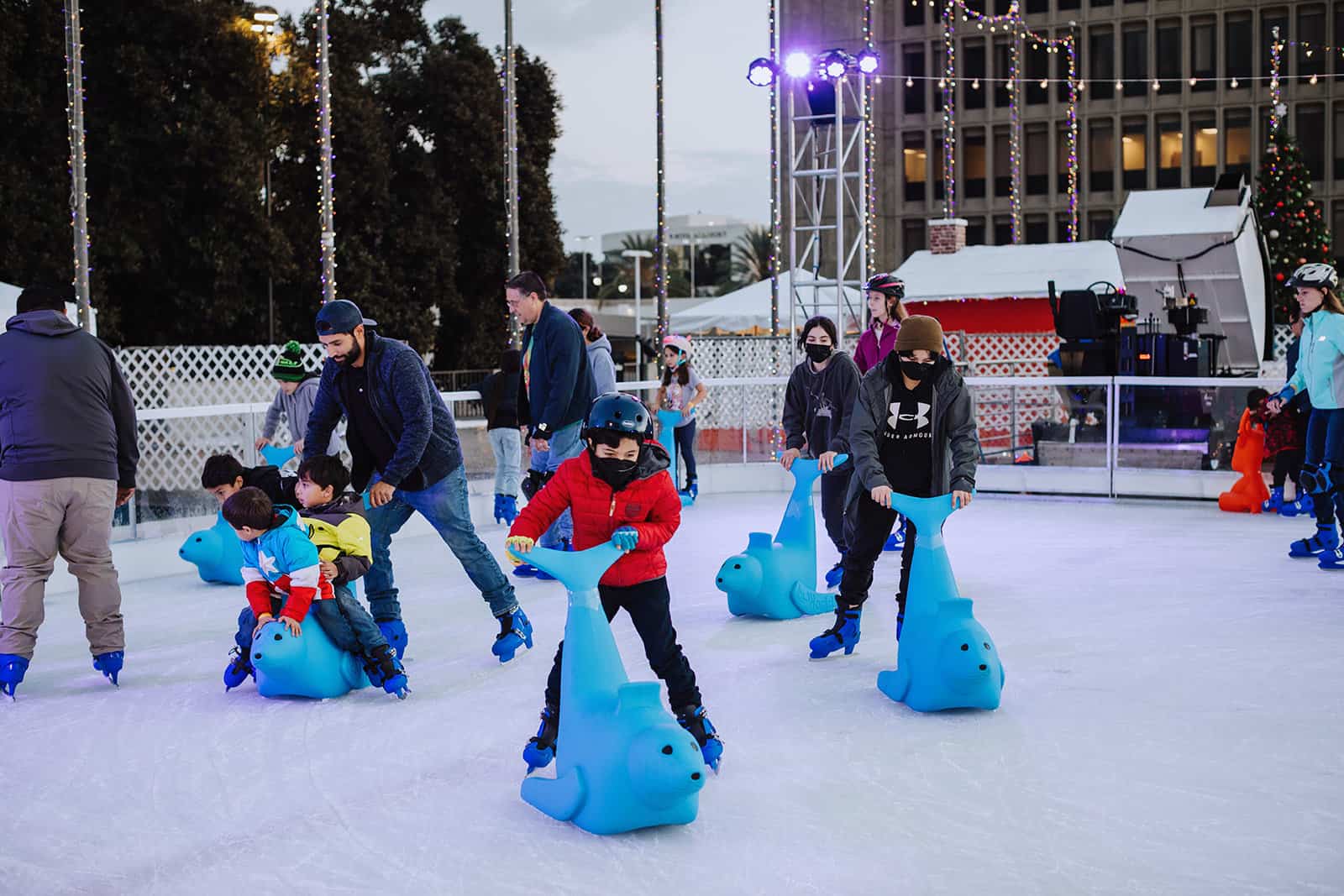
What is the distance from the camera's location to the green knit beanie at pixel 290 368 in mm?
7617

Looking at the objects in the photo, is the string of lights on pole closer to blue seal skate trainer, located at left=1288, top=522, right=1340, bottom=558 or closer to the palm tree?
blue seal skate trainer, located at left=1288, top=522, right=1340, bottom=558

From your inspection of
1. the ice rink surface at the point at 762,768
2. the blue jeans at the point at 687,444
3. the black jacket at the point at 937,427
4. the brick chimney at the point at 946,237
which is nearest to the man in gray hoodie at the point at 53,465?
the ice rink surface at the point at 762,768

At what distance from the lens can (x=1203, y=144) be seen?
→ 41562 millimetres

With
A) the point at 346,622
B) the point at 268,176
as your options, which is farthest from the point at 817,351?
the point at 268,176

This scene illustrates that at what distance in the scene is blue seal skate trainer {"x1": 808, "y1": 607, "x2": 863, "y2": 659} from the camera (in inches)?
221

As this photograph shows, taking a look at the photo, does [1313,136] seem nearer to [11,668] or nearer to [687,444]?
[687,444]

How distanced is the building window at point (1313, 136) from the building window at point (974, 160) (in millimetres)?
9380

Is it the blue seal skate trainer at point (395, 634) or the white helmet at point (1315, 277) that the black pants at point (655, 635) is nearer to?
the blue seal skate trainer at point (395, 634)

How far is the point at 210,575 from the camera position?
794cm

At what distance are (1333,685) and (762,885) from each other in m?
2.97

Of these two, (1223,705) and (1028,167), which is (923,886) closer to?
(1223,705)

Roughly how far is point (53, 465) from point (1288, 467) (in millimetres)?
8605

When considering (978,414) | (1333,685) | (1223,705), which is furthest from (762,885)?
(978,414)

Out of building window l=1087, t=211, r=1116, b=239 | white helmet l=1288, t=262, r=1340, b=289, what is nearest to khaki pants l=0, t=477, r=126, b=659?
white helmet l=1288, t=262, r=1340, b=289
